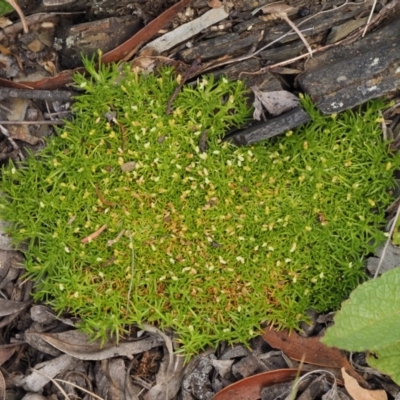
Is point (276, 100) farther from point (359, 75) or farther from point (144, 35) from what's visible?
point (144, 35)

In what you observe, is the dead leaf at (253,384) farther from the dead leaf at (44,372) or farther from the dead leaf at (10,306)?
the dead leaf at (10,306)

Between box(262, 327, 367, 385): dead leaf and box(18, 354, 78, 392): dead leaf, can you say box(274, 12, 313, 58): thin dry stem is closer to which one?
box(262, 327, 367, 385): dead leaf

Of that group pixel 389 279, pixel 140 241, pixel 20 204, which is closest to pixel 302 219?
pixel 389 279

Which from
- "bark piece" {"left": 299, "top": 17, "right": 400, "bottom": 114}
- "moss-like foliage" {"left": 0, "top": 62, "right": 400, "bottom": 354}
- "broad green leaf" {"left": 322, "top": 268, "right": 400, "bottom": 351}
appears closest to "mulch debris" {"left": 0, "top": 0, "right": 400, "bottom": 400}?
"bark piece" {"left": 299, "top": 17, "right": 400, "bottom": 114}

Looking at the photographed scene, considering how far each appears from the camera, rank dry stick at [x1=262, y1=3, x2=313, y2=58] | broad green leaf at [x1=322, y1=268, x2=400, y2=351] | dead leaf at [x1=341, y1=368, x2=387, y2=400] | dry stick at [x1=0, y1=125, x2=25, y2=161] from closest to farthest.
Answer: broad green leaf at [x1=322, y1=268, x2=400, y2=351] < dead leaf at [x1=341, y1=368, x2=387, y2=400] < dry stick at [x1=262, y1=3, x2=313, y2=58] < dry stick at [x1=0, y1=125, x2=25, y2=161]

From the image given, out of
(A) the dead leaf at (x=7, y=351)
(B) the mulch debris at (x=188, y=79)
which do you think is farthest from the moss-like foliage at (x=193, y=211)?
(A) the dead leaf at (x=7, y=351)
